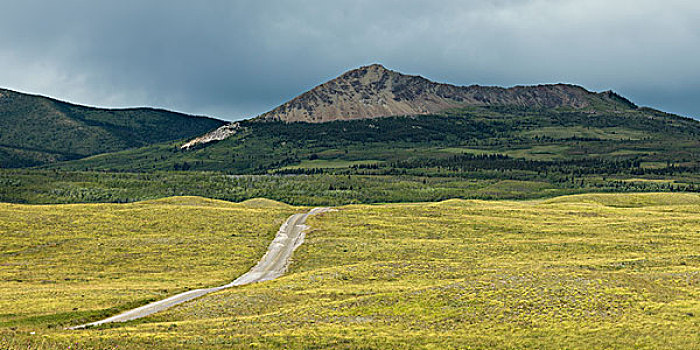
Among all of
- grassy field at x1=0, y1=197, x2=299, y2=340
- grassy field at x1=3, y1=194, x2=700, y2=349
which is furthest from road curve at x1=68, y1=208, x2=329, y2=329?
grassy field at x1=3, y1=194, x2=700, y2=349

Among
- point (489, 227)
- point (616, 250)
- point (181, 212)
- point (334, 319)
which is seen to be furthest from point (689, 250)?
point (181, 212)

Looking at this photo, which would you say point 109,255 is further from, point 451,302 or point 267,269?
point 451,302

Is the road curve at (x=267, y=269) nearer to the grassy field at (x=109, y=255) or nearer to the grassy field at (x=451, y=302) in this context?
the grassy field at (x=109, y=255)

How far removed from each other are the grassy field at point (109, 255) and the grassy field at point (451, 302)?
28.2 ft

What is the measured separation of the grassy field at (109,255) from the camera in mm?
53312

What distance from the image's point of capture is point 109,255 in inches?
3388

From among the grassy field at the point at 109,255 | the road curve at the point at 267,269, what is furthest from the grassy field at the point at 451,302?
the grassy field at the point at 109,255

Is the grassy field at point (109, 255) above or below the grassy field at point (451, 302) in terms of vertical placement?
above

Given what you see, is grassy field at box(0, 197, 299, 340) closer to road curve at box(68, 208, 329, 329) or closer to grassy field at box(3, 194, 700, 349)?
road curve at box(68, 208, 329, 329)

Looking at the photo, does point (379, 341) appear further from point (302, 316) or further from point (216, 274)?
point (216, 274)

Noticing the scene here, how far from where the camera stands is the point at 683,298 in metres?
51.1

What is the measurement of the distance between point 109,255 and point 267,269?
25210mm

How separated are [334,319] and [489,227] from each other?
236 ft

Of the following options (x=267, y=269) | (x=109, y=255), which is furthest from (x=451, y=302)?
(x=109, y=255)
